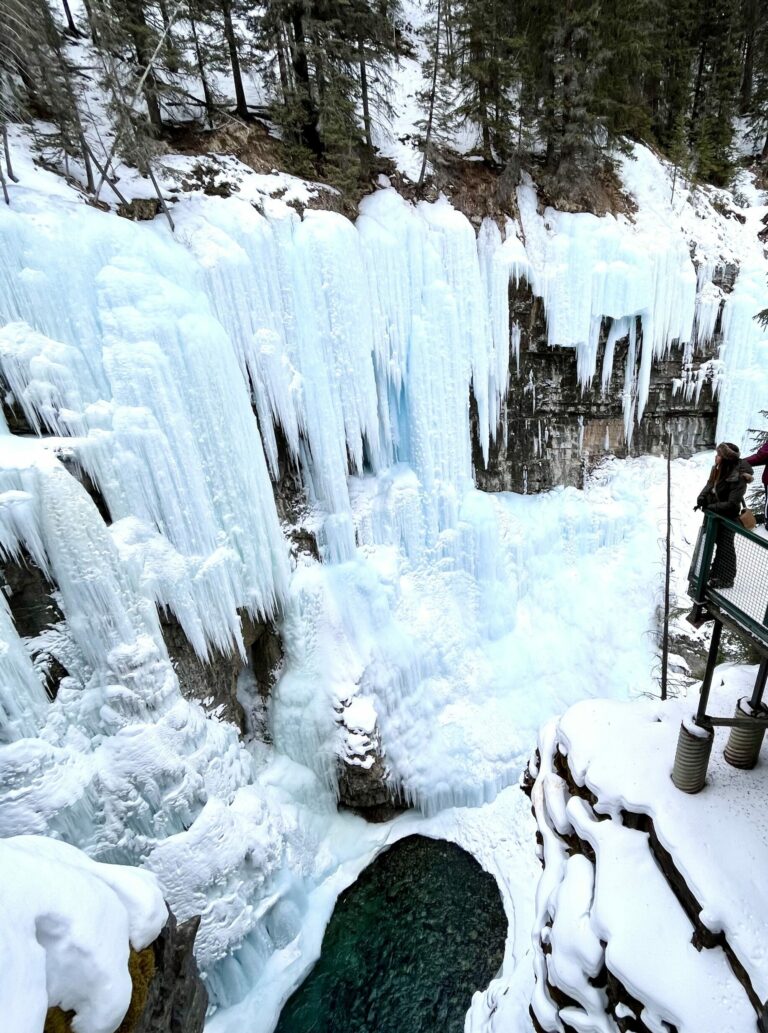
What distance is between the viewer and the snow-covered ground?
18.6 feet

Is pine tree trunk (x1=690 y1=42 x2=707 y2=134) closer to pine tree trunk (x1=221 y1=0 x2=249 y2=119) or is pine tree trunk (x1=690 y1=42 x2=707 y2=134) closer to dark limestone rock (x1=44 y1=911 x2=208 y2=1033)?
pine tree trunk (x1=221 y1=0 x2=249 y2=119)

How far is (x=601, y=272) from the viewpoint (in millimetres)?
10406

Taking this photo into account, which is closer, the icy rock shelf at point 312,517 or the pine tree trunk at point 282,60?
the icy rock shelf at point 312,517

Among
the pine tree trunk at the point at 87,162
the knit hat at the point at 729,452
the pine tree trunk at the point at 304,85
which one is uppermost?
the pine tree trunk at the point at 304,85

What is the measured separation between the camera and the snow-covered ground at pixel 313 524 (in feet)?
18.6

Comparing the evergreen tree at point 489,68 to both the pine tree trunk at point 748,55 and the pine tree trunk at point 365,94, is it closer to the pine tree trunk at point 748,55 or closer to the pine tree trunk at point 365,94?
the pine tree trunk at point 365,94

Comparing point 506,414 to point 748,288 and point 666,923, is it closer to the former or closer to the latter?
point 748,288

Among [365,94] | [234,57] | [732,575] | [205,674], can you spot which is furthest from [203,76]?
[732,575]

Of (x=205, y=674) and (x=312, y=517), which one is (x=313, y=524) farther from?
(x=205, y=674)

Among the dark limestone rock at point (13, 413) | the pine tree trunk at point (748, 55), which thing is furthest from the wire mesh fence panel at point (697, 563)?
the pine tree trunk at point (748, 55)

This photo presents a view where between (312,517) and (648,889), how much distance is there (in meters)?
6.87

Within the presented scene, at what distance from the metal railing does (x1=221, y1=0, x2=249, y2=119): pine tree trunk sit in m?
10.8

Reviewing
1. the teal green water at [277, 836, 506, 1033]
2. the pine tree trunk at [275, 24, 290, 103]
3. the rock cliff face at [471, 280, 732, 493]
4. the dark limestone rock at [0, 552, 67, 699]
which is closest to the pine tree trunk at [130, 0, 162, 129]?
the pine tree trunk at [275, 24, 290, 103]

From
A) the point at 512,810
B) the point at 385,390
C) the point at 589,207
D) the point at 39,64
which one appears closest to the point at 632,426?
the point at 589,207
